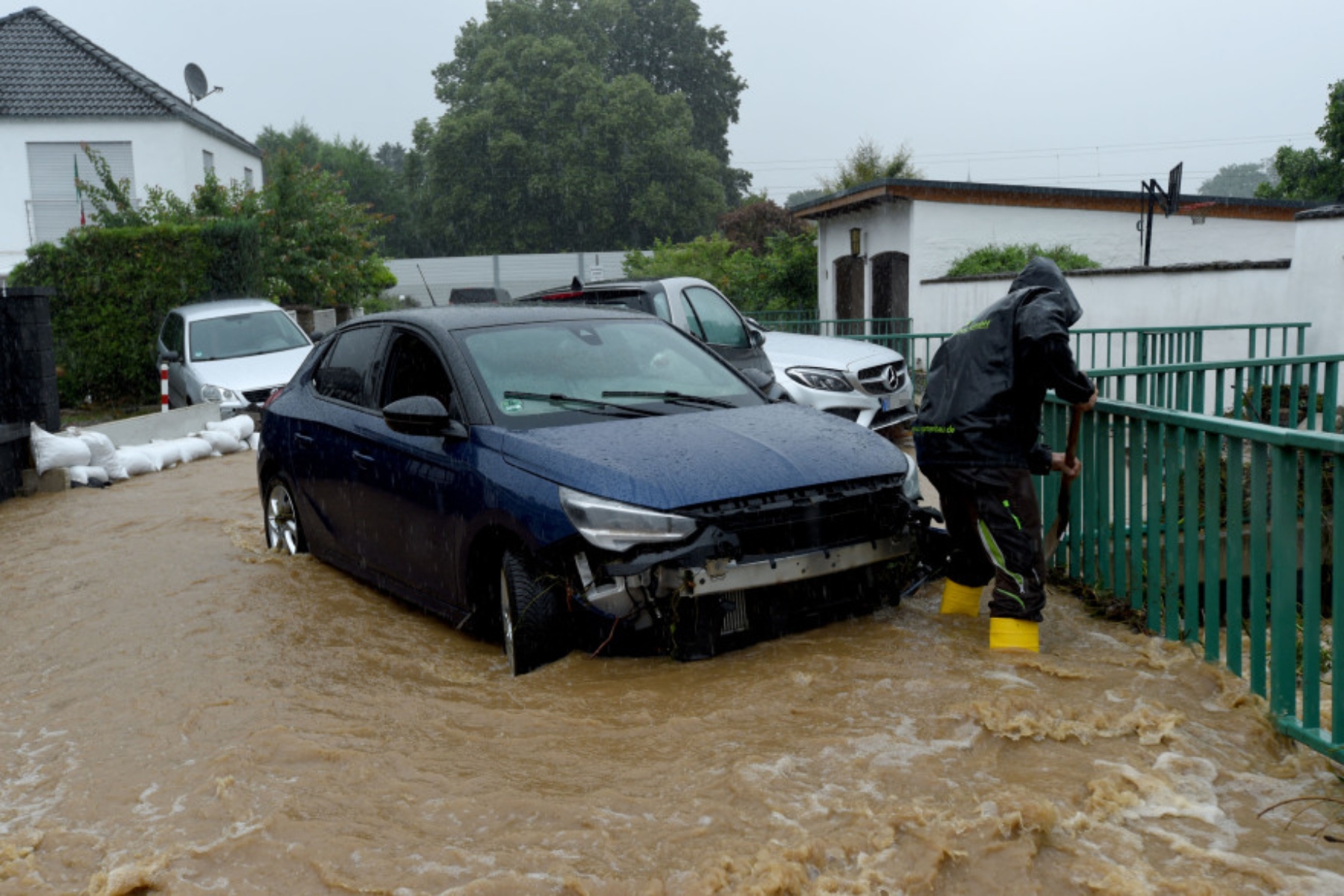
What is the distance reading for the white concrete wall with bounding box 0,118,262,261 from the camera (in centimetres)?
3088

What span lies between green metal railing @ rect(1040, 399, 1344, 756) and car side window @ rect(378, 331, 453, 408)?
118 inches

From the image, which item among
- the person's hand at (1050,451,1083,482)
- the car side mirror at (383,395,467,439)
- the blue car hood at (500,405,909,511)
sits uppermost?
the car side mirror at (383,395,467,439)

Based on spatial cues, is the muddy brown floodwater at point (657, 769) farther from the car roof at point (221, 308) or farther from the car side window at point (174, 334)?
the car roof at point (221, 308)

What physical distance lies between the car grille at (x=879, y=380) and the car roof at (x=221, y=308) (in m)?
9.21

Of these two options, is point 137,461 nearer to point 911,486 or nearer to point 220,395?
point 220,395

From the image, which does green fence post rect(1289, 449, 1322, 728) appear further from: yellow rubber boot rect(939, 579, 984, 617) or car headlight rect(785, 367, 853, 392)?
car headlight rect(785, 367, 853, 392)

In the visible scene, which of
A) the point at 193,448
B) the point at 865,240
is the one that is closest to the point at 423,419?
the point at 193,448

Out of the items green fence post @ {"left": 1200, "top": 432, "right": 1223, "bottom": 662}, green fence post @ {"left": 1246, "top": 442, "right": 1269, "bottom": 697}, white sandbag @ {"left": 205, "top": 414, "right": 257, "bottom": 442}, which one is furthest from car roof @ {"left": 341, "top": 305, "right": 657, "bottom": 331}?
white sandbag @ {"left": 205, "top": 414, "right": 257, "bottom": 442}

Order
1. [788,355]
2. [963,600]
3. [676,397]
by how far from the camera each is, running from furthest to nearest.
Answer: [788,355]
[676,397]
[963,600]

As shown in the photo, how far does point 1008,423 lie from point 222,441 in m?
10.8

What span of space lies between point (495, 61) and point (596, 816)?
64.4 m

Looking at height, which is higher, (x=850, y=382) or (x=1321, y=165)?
(x=1321, y=165)

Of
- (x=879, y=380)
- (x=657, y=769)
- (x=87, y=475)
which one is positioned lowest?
(x=657, y=769)

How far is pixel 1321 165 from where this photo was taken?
33156mm
